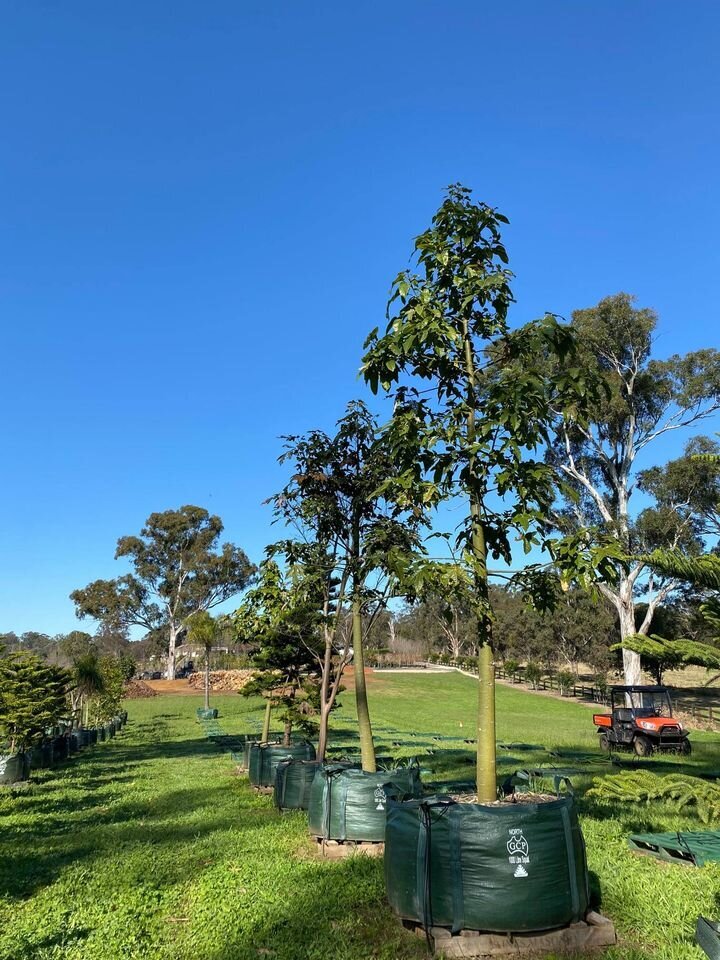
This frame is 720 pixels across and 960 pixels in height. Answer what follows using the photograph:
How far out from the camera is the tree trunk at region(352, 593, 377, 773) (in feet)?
30.0

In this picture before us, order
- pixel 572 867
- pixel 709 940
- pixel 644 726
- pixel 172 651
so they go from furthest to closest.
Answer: pixel 172 651
pixel 644 726
pixel 572 867
pixel 709 940

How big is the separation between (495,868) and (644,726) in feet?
56.4

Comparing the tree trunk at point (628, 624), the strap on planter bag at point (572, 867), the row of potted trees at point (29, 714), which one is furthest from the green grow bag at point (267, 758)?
the tree trunk at point (628, 624)

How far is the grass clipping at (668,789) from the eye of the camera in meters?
4.66

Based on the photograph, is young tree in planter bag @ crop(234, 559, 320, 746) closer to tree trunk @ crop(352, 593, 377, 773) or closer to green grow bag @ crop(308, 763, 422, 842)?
tree trunk @ crop(352, 593, 377, 773)

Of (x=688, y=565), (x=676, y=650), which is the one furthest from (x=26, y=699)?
(x=688, y=565)

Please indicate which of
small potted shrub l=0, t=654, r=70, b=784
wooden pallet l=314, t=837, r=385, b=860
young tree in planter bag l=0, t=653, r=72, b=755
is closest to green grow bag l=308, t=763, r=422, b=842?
wooden pallet l=314, t=837, r=385, b=860

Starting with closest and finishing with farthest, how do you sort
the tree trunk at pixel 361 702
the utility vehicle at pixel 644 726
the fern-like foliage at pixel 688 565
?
the fern-like foliage at pixel 688 565 < the tree trunk at pixel 361 702 < the utility vehicle at pixel 644 726

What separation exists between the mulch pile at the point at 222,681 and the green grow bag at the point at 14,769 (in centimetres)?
4338

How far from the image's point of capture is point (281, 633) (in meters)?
11.5

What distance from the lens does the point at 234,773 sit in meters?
16.1

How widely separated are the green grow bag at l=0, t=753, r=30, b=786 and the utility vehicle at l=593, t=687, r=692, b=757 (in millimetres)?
16356

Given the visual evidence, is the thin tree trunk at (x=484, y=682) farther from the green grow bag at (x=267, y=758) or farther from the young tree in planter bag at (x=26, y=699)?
the young tree in planter bag at (x=26, y=699)

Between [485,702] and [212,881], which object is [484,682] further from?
[212,881]
